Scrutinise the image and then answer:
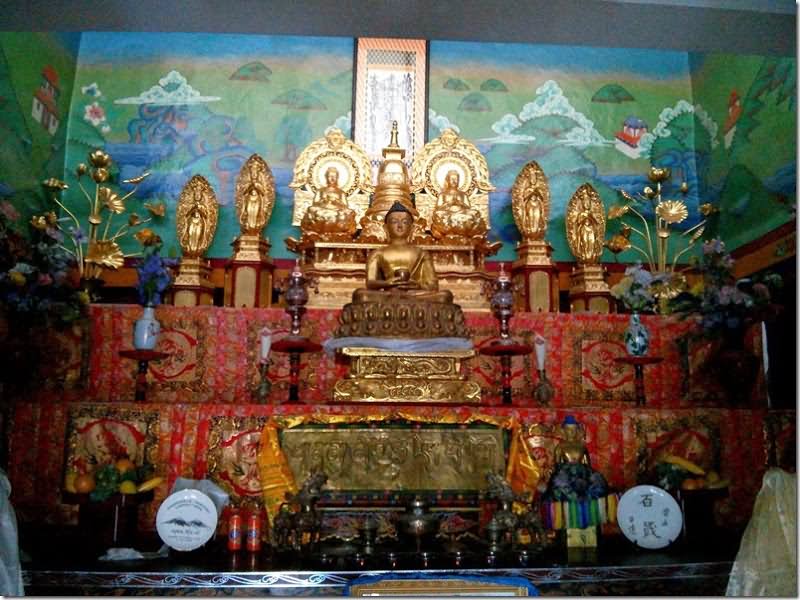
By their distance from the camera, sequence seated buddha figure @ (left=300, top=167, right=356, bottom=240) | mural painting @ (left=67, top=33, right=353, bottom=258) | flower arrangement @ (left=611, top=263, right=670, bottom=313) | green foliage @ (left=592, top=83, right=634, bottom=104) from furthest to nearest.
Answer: green foliage @ (left=592, top=83, right=634, bottom=104) → mural painting @ (left=67, top=33, right=353, bottom=258) → seated buddha figure @ (left=300, top=167, right=356, bottom=240) → flower arrangement @ (left=611, top=263, right=670, bottom=313)

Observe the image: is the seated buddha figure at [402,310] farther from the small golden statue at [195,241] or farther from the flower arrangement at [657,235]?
the small golden statue at [195,241]

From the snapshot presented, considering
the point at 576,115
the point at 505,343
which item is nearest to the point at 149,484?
the point at 505,343

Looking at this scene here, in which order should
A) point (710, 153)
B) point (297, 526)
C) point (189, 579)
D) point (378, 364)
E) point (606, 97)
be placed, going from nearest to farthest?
point (189, 579) → point (297, 526) → point (378, 364) → point (710, 153) → point (606, 97)

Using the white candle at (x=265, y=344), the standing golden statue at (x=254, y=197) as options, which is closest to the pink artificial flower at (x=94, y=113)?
the standing golden statue at (x=254, y=197)

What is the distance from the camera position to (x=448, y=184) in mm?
6801

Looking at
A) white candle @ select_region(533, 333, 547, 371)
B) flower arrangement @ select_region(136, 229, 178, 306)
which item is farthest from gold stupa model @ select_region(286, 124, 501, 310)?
flower arrangement @ select_region(136, 229, 178, 306)

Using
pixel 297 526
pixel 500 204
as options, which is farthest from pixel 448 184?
pixel 297 526

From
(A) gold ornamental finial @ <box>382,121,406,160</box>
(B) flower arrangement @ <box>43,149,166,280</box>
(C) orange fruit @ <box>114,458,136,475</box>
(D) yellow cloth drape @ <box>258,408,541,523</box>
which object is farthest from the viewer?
(A) gold ornamental finial @ <box>382,121,406,160</box>

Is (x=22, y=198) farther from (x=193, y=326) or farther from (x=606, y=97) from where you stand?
(x=606, y=97)

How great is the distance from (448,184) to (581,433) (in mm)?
3734

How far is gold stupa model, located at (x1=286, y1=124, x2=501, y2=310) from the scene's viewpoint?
5.76 meters

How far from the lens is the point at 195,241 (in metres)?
6.56

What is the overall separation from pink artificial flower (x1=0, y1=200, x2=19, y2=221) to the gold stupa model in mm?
→ 2252

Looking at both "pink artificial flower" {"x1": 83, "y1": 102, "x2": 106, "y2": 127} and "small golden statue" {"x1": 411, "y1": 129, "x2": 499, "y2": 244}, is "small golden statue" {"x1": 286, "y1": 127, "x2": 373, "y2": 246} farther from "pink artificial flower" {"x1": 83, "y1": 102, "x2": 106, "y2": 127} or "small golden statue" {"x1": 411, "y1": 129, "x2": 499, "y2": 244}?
"pink artificial flower" {"x1": 83, "y1": 102, "x2": 106, "y2": 127}
